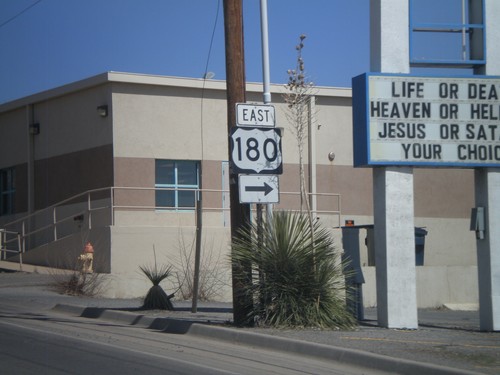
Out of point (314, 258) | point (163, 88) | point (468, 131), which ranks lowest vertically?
point (314, 258)

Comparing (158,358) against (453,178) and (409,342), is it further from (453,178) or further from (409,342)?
(453,178)

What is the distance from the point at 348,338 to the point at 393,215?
9.63 feet

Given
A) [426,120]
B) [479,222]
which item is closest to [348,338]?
[479,222]

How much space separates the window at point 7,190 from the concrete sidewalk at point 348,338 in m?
12.7

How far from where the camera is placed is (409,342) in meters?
13.0

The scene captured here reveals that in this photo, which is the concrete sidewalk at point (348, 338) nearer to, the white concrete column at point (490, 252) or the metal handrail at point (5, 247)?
the white concrete column at point (490, 252)

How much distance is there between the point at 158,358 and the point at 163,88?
A: 16967mm

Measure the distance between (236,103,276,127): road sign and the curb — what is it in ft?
11.9

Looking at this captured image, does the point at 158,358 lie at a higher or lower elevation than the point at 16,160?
lower

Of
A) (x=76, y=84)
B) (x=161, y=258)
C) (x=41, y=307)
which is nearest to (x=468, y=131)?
(x=41, y=307)

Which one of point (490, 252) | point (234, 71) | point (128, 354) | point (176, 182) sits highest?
point (234, 71)

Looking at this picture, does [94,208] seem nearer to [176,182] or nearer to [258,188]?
[176,182]

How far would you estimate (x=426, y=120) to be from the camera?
1527cm

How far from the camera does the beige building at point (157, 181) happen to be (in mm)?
24953
